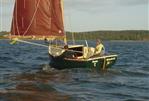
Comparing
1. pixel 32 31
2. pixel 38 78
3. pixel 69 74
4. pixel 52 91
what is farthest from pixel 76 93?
pixel 32 31

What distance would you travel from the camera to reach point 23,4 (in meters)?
32.5

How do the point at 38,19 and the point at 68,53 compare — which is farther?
the point at 38,19

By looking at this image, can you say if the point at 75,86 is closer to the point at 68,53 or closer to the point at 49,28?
the point at 68,53

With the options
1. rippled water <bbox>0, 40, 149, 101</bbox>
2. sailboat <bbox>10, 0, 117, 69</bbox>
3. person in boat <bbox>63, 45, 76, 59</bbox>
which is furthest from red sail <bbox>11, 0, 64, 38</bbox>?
rippled water <bbox>0, 40, 149, 101</bbox>

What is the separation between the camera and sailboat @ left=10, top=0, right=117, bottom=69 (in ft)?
107

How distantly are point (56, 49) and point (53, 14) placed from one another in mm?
2750

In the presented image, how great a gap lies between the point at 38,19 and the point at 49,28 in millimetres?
1085

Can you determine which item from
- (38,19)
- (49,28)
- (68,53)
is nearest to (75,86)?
(68,53)

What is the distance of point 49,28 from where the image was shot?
33.2m

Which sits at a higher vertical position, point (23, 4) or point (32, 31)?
point (23, 4)

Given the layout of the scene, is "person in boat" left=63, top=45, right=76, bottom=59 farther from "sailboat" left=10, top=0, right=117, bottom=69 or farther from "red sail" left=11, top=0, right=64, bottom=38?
"red sail" left=11, top=0, right=64, bottom=38

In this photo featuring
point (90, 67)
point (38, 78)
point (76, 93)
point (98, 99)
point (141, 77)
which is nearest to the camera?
point (98, 99)

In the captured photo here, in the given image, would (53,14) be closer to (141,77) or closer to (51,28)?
(51,28)

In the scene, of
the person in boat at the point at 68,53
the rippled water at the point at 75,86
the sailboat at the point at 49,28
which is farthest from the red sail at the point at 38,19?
the rippled water at the point at 75,86
